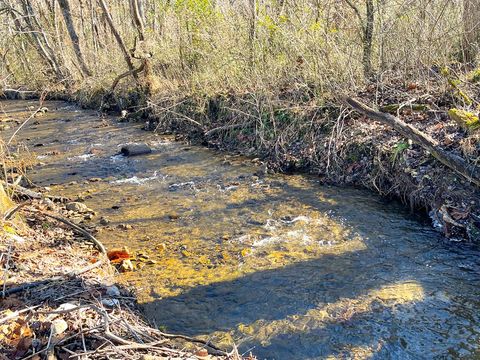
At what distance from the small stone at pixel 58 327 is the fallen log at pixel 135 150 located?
7.57m

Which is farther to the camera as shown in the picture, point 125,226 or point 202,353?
point 125,226

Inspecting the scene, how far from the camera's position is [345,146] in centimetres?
817

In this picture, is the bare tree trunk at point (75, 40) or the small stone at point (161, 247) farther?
the bare tree trunk at point (75, 40)

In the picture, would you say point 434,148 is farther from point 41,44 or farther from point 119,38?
point 41,44

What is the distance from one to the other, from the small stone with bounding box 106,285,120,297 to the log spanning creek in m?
0.34

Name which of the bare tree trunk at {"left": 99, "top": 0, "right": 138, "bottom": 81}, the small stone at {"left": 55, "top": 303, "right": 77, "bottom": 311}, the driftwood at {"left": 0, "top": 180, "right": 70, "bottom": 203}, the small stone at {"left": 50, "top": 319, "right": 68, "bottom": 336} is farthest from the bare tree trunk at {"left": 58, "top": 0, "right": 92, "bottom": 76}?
the small stone at {"left": 50, "top": 319, "right": 68, "bottom": 336}

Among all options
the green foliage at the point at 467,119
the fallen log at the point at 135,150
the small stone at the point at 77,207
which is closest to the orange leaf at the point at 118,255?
the small stone at the point at 77,207

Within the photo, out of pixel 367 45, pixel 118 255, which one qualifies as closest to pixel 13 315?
pixel 118 255

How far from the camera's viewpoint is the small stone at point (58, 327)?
3.19 m

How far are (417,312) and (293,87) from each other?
21.8 ft

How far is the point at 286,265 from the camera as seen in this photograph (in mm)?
5375

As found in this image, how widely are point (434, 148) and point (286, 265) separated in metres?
2.82

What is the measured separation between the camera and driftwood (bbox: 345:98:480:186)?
230 inches

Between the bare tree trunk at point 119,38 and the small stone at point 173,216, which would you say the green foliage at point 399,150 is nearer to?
the small stone at point 173,216
